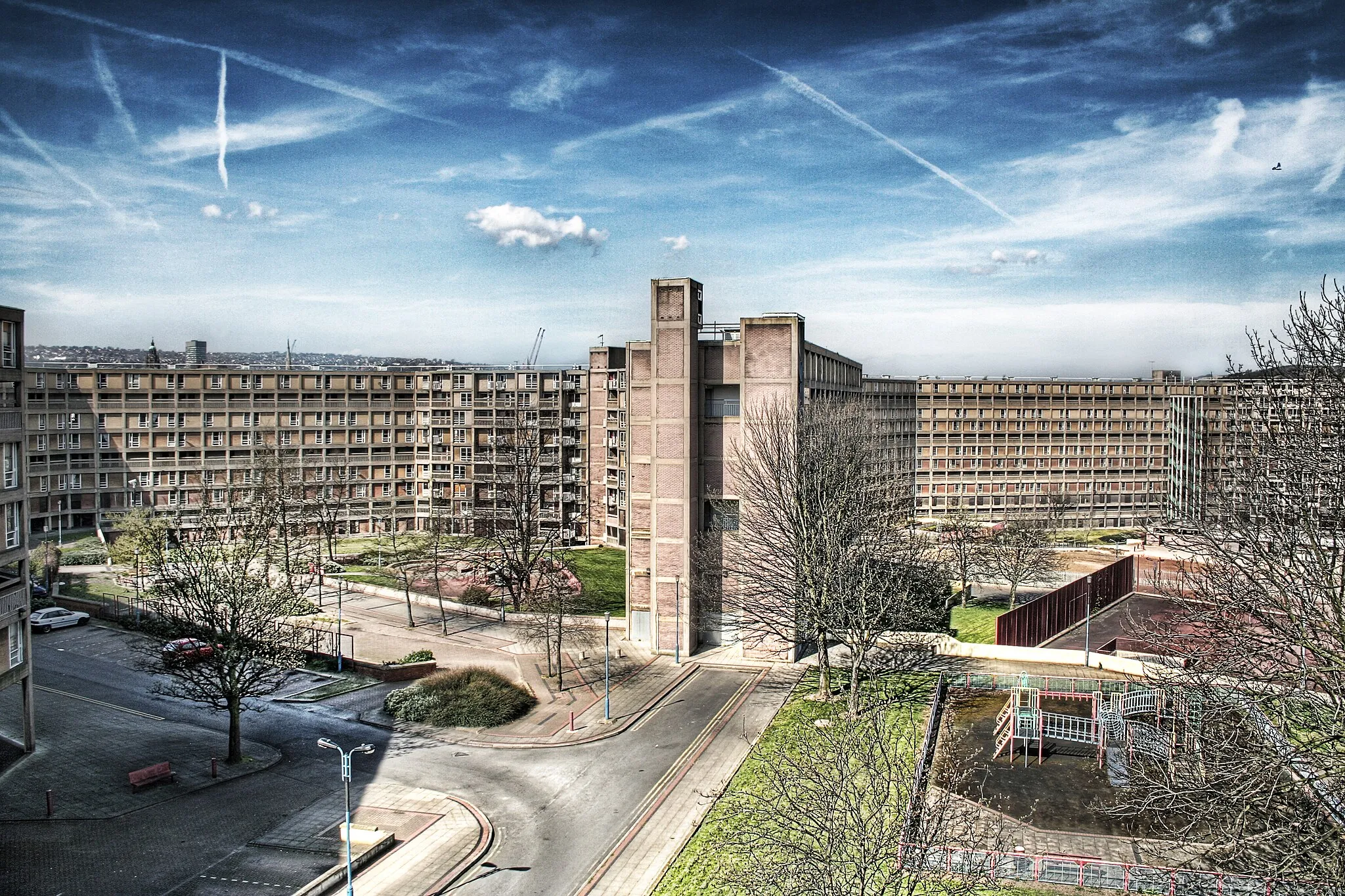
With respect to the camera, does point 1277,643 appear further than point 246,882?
No

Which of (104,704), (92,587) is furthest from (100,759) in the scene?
(92,587)

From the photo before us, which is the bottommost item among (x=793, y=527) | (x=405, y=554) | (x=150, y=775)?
(x=150, y=775)

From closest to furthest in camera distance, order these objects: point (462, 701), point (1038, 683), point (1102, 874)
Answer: point (1102, 874)
point (462, 701)
point (1038, 683)

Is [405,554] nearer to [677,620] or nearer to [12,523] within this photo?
[677,620]

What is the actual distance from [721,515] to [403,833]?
23467 millimetres

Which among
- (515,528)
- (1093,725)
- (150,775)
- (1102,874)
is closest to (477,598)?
(515,528)

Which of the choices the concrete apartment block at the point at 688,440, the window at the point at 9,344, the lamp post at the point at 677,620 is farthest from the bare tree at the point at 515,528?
the window at the point at 9,344

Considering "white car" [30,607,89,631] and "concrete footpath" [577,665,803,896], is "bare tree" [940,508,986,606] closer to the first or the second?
"concrete footpath" [577,665,803,896]

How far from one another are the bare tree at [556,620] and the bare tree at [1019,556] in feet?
79.8

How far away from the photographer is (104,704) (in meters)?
39.2

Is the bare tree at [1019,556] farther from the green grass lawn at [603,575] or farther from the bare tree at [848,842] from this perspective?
the bare tree at [848,842]

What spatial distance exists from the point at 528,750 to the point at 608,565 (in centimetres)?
3700

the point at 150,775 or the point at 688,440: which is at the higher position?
the point at 688,440

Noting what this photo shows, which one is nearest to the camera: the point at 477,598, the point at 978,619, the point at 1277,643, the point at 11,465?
the point at 1277,643
